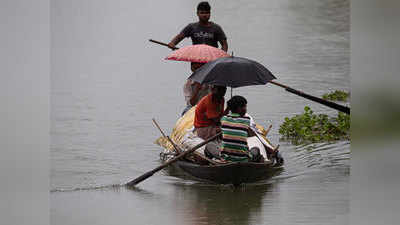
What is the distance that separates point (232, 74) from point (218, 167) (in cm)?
76

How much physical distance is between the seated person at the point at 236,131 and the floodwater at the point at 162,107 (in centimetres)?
39

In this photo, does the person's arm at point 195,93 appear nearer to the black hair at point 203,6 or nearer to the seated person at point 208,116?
the black hair at point 203,6

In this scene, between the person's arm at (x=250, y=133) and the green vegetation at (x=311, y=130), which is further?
the green vegetation at (x=311, y=130)

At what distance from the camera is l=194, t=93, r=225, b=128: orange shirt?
22.1 ft

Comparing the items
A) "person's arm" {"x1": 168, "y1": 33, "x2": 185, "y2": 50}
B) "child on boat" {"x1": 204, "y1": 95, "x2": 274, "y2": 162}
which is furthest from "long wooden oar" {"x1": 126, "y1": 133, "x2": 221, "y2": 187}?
"person's arm" {"x1": 168, "y1": 33, "x2": 185, "y2": 50}

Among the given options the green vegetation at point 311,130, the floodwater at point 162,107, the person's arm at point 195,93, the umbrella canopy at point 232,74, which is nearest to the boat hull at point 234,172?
the floodwater at point 162,107

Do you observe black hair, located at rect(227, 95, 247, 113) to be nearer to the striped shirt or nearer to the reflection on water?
the striped shirt

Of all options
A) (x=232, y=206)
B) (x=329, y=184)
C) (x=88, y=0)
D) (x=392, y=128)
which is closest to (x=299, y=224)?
(x=232, y=206)

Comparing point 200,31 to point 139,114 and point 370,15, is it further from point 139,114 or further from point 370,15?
point 370,15

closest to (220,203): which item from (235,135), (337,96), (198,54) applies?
(235,135)

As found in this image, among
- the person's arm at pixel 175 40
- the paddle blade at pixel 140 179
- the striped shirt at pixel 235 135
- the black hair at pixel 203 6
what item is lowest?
the paddle blade at pixel 140 179

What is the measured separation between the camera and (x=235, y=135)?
6.17 metres

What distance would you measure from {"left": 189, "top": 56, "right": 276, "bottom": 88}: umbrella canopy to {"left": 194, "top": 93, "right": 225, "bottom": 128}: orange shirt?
11.8 inches

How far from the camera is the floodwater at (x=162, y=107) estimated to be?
6.21 metres
